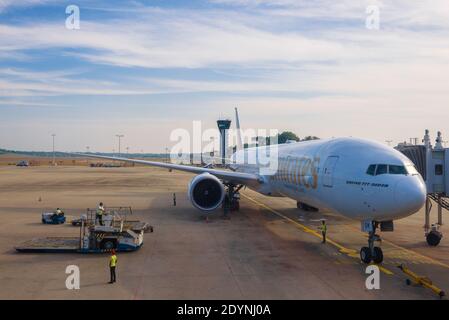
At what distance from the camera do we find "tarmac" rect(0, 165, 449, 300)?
13.1 m

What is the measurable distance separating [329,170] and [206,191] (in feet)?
32.4

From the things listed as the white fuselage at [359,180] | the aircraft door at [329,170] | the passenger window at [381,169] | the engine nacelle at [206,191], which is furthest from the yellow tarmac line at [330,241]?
the engine nacelle at [206,191]

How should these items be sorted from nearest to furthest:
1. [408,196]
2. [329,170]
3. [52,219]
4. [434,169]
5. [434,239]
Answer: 1. [408,196]
2. [329,170]
3. [434,169]
4. [434,239]
5. [52,219]

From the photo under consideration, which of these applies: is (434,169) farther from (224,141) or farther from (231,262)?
(224,141)

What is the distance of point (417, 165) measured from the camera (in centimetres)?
2042

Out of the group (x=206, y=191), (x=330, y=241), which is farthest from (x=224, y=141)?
(x=330, y=241)

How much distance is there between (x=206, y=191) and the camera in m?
26.5

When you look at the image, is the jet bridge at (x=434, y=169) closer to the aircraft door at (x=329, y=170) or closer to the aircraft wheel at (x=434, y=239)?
the aircraft wheel at (x=434, y=239)

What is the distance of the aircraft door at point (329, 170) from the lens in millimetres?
18141
